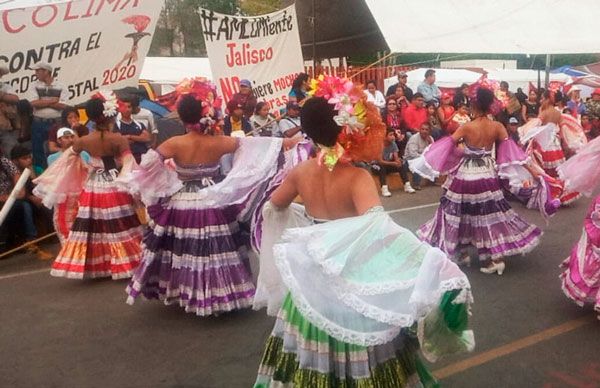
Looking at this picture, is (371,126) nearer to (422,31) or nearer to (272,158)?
(272,158)

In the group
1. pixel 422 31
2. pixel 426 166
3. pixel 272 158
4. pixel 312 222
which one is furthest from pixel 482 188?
pixel 422 31

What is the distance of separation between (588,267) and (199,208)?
3.20 m

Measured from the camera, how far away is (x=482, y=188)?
6605 mm

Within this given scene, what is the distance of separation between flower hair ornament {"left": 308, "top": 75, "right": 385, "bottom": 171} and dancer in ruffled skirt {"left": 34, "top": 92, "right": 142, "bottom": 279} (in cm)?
357

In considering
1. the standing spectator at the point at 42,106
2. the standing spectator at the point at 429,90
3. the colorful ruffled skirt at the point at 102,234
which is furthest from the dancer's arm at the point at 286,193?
the standing spectator at the point at 429,90

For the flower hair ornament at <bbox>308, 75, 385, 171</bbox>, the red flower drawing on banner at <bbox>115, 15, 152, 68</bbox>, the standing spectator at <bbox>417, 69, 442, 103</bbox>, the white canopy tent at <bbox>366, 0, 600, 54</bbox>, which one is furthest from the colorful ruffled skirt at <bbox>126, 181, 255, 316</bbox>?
the standing spectator at <bbox>417, 69, 442, 103</bbox>

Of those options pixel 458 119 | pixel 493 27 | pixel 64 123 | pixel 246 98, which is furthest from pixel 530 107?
pixel 64 123

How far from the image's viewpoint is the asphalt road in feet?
14.5

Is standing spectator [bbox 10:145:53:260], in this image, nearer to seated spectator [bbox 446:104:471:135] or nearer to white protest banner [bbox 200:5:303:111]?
white protest banner [bbox 200:5:303:111]

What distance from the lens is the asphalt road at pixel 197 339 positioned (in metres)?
4.43

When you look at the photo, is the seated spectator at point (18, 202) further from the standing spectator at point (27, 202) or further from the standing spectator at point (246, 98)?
the standing spectator at point (246, 98)

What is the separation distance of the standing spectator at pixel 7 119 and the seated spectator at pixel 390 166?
5.66 metres

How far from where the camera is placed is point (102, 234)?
6.66 meters

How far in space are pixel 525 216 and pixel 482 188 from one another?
Result: 2.96 m
